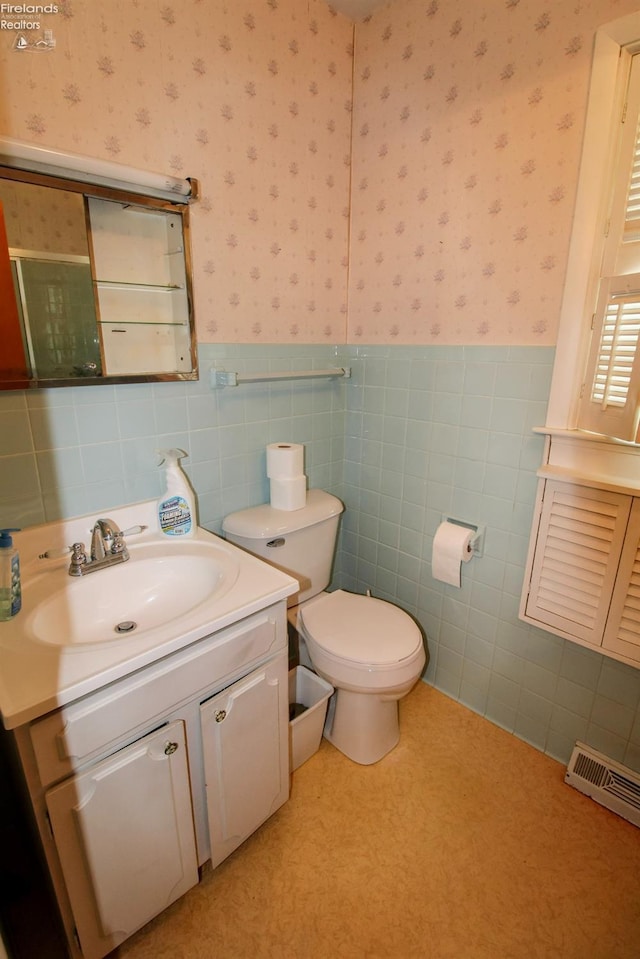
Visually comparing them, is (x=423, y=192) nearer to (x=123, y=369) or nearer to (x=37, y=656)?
(x=123, y=369)

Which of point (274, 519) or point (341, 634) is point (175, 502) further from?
point (341, 634)

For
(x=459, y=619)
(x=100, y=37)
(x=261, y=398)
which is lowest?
(x=459, y=619)

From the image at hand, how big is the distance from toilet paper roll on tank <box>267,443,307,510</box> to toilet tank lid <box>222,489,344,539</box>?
0.10 ft

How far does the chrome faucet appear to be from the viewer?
3.81 ft

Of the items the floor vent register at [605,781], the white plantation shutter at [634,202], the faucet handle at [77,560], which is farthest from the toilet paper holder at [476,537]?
the faucet handle at [77,560]

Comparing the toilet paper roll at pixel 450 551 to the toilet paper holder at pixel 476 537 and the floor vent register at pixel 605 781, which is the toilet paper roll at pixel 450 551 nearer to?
the toilet paper holder at pixel 476 537

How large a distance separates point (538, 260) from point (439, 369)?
17.2 inches

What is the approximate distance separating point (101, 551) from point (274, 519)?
0.57 metres

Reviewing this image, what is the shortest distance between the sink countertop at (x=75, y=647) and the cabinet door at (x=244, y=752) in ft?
0.70

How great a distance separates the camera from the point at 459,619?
1.77m

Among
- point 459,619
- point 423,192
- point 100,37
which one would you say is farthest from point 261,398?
point 459,619

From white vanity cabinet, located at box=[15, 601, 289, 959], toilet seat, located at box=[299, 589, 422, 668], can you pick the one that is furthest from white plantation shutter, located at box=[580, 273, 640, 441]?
white vanity cabinet, located at box=[15, 601, 289, 959]

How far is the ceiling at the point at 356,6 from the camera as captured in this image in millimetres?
1544

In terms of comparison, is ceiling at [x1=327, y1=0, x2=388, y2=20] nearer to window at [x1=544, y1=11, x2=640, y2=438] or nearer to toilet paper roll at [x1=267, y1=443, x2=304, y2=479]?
window at [x1=544, y1=11, x2=640, y2=438]
